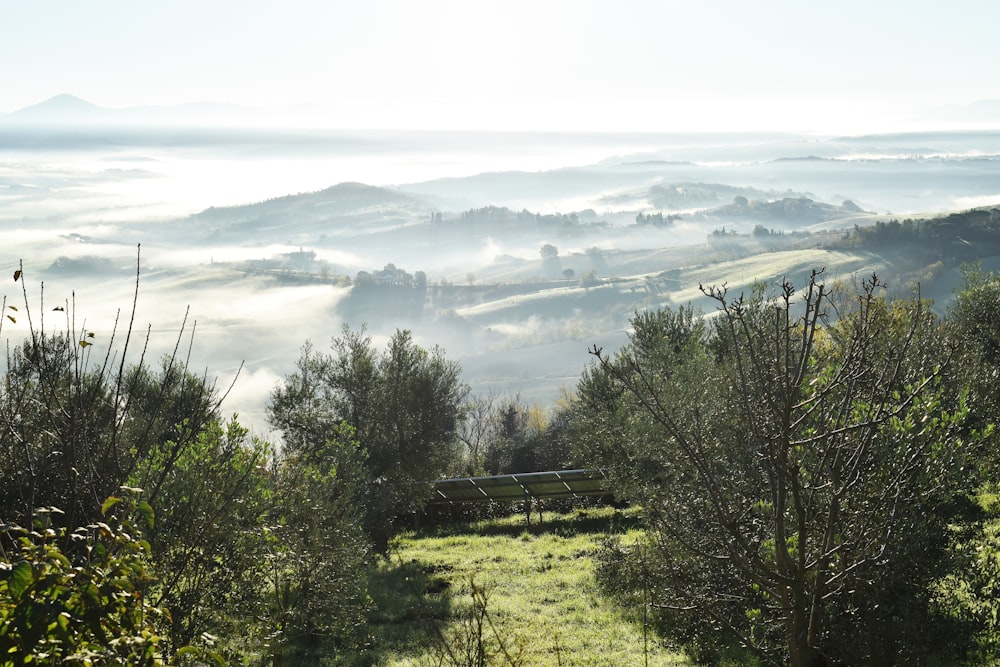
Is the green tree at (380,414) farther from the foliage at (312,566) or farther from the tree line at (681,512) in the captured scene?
the foliage at (312,566)

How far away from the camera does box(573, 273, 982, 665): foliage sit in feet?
34.9

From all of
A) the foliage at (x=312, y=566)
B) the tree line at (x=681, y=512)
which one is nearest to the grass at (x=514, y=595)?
the tree line at (x=681, y=512)

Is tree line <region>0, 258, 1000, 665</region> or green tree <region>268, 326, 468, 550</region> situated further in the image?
green tree <region>268, 326, 468, 550</region>

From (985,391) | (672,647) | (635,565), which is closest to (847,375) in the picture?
(672,647)

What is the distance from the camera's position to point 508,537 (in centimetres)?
4516

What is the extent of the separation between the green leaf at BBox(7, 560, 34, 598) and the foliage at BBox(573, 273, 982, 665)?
658 cm

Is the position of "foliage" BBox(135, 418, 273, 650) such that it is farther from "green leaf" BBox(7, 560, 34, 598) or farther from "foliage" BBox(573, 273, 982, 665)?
"green leaf" BBox(7, 560, 34, 598)

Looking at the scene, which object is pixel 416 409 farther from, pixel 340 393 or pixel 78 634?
pixel 78 634

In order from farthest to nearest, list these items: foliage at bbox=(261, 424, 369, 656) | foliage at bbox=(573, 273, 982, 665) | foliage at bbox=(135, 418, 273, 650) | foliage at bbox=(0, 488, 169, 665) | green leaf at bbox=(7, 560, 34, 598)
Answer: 1. foliage at bbox=(261, 424, 369, 656)
2. foliage at bbox=(135, 418, 273, 650)
3. foliage at bbox=(573, 273, 982, 665)
4. foliage at bbox=(0, 488, 169, 665)
5. green leaf at bbox=(7, 560, 34, 598)

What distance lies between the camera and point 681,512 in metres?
17.5

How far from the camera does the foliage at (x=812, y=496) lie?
1063 centimetres

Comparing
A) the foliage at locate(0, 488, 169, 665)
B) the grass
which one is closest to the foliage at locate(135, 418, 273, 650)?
the grass

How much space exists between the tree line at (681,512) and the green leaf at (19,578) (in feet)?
0.04

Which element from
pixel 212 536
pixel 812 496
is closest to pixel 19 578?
pixel 812 496
